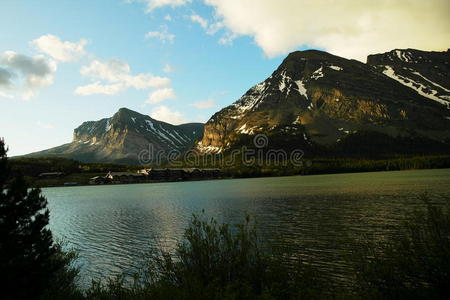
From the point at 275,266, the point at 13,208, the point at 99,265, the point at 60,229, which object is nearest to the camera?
the point at 13,208

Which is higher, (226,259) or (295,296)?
(226,259)

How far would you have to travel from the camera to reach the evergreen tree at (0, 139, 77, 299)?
1152 centimetres

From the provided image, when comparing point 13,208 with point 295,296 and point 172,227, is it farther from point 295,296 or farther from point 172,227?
point 172,227

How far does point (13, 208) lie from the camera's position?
1234 centimetres

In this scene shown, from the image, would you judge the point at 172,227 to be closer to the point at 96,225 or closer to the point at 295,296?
the point at 96,225

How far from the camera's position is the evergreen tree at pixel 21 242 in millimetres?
11523

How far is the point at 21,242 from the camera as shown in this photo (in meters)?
12.4

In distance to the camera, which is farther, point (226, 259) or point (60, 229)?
point (60, 229)

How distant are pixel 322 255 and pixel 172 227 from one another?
2408 centimetres

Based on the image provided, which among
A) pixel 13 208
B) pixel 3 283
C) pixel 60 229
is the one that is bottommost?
pixel 60 229

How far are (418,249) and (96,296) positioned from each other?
14512 mm

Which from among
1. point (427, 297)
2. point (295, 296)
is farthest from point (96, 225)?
point (427, 297)

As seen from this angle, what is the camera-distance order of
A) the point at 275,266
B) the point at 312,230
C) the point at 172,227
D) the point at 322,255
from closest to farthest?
the point at 275,266 < the point at 322,255 < the point at 312,230 < the point at 172,227

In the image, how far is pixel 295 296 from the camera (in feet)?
40.7
